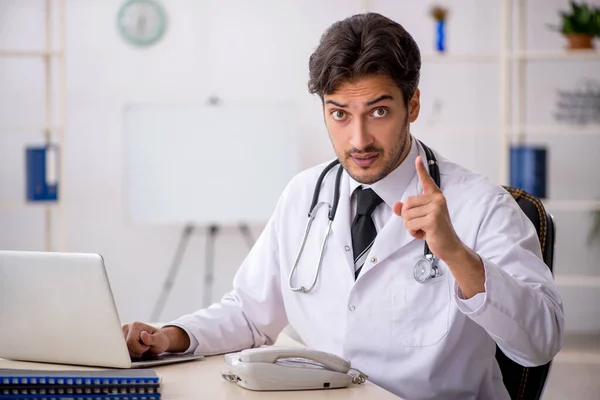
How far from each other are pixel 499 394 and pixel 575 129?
2720mm

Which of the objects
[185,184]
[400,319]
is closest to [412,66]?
[400,319]

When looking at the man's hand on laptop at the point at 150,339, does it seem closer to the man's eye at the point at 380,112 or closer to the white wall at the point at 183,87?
the man's eye at the point at 380,112

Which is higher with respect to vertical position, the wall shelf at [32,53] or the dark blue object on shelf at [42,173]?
the wall shelf at [32,53]

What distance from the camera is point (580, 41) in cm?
424

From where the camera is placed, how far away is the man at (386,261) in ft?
5.43

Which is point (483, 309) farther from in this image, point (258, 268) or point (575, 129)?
point (575, 129)

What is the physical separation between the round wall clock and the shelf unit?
14.4 inches

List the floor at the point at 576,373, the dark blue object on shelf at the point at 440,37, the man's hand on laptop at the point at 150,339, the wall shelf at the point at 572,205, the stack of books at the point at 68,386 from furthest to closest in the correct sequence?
the dark blue object on shelf at the point at 440,37 < the wall shelf at the point at 572,205 < the floor at the point at 576,373 < the man's hand on laptop at the point at 150,339 < the stack of books at the point at 68,386

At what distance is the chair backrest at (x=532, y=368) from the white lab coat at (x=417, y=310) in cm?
4

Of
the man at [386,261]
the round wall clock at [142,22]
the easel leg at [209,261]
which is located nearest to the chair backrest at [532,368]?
the man at [386,261]

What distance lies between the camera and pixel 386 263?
68.1 inches

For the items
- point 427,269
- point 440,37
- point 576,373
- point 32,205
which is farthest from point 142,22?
point 427,269

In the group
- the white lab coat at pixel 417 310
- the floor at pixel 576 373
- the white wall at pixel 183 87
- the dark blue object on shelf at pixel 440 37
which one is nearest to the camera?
the white lab coat at pixel 417 310

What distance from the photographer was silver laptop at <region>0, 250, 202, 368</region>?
1.40 metres
